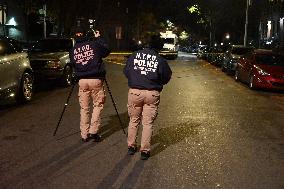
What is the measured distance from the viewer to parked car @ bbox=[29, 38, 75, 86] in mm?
14625

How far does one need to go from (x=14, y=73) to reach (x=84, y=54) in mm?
4255

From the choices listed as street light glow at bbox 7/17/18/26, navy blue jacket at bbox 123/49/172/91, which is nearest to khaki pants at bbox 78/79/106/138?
navy blue jacket at bbox 123/49/172/91

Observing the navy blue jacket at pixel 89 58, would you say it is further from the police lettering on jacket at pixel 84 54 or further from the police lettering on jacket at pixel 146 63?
the police lettering on jacket at pixel 146 63

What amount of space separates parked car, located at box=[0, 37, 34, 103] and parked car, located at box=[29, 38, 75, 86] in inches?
97.6

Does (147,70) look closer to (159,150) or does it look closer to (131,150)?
(131,150)

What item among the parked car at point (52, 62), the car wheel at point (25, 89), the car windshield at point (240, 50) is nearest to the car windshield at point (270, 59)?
the car windshield at point (240, 50)

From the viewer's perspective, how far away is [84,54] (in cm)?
736

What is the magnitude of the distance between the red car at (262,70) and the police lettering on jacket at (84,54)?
9.60 m

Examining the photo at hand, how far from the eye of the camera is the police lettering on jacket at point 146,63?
6.46 m

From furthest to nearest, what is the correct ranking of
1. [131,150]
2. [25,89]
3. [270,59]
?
[270,59], [25,89], [131,150]

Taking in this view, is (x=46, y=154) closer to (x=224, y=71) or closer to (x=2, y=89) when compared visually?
(x=2, y=89)

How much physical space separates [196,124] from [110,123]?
1.71 metres

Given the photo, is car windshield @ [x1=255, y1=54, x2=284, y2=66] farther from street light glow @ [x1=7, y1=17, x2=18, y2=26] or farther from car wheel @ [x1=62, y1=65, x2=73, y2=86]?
street light glow @ [x1=7, y1=17, x2=18, y2=26]

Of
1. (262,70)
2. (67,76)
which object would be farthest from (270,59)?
(67,76)
